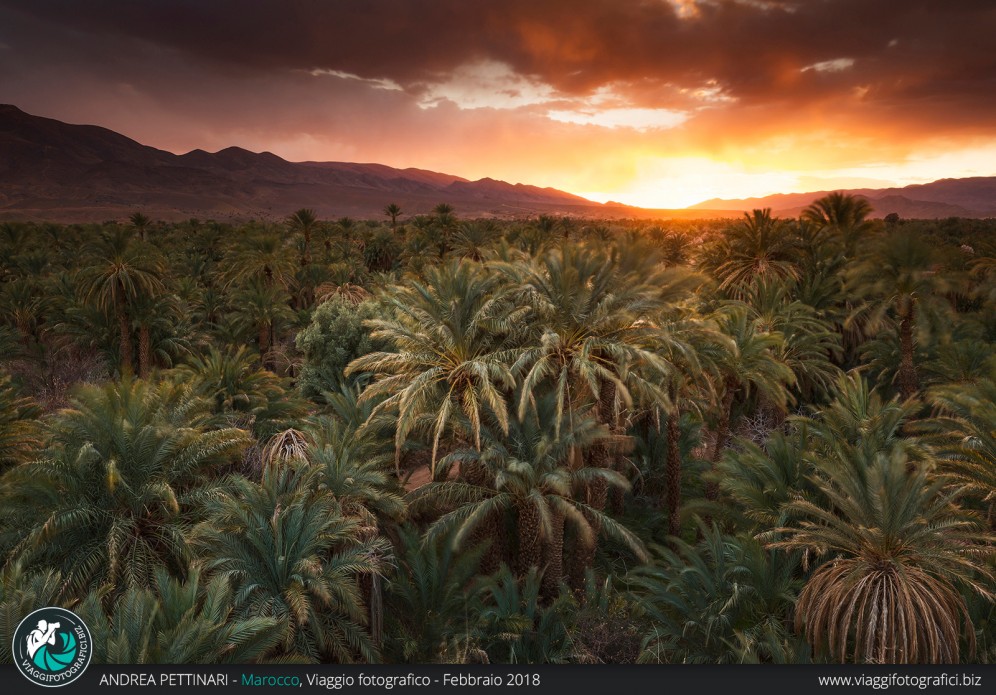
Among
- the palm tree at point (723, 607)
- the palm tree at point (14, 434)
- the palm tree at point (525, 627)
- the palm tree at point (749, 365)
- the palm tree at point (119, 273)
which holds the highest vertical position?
the palm tree at point (119, 273)

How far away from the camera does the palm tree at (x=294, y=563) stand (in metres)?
11.2

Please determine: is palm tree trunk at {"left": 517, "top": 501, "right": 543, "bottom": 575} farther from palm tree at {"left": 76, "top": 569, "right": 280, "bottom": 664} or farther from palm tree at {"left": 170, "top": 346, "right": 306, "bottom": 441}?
palm tree at {"left": 170, "top": 346, "right": 306, "bottom": 441}

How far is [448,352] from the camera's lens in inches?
663

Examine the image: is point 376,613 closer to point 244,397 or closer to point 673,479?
point 244,397

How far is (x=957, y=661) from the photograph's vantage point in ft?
31.8

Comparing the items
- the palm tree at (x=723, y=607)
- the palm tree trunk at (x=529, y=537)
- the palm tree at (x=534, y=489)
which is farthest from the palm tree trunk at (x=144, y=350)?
the palm tree at (x=723, y=607)

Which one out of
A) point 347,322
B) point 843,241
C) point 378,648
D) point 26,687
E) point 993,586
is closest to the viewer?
point 26,687

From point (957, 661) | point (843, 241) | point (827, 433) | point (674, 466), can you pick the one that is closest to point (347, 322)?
point (674, 466)

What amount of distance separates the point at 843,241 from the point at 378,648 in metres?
33.4

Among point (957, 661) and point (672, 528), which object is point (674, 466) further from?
point (957, 661)

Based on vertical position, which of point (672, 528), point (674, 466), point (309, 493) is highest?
point (309, 493)

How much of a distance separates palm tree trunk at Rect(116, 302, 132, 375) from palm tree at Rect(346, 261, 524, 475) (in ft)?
58.3

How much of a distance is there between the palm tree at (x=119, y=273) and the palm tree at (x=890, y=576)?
29.3 meters

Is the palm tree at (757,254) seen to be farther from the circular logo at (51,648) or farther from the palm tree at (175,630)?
the circular logo at (51,648)
